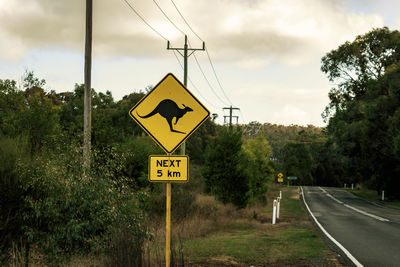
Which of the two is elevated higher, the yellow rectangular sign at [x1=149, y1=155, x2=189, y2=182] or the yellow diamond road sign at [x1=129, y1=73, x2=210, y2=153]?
the yellow diamond road sign at [x1=129, y1=73, x2=210, y2=153]

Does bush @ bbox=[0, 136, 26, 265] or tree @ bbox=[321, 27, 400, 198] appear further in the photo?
tree @ bbox=[321, 27, 400, 198]

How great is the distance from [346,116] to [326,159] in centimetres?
6670

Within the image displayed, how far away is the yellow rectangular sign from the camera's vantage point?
6160 millimetres

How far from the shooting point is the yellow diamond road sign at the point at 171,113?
6422mm

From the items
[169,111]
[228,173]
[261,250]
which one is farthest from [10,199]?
[228,173]

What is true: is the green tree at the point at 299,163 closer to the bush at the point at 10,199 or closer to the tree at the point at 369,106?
the tree at the point at 369,106

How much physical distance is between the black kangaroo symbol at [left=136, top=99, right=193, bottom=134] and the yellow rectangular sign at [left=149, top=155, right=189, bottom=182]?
491 mm

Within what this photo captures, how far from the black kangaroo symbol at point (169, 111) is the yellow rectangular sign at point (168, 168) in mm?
491

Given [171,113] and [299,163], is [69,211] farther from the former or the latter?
[299,163]

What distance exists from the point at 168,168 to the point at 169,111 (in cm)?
86

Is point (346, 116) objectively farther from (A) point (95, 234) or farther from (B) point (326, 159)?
(B) point (326, 159)

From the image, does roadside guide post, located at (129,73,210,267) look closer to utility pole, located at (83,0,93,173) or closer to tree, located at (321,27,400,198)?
utility pole, located at (83,0,93,173)

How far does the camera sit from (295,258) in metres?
10.3

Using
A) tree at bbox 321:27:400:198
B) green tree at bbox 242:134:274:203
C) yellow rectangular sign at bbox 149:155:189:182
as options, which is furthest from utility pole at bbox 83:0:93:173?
tree at bbox 321:27:400:198
